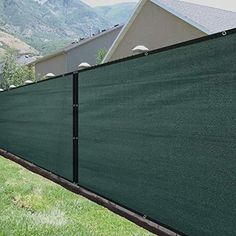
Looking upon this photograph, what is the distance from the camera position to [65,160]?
6.43m

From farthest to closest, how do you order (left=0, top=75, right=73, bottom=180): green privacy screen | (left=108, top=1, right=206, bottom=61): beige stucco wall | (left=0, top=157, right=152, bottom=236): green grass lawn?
1. (left=108, top=1, right=206, bottom=61): beige stucco wall
2. (left=0, top=75, right=73, bottom=180): green privacy screen
3. (left=0, top=157, right=152, bottom=236): green grass lawn

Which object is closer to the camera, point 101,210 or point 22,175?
point 101,210

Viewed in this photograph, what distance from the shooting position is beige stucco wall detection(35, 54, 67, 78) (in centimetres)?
3462

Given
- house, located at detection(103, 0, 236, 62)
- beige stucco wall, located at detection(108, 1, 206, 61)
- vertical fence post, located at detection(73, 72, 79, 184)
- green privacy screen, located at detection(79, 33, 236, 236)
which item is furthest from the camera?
beige stucco wall, located at detection(108, 1, 206, 61)

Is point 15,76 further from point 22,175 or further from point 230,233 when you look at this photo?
point 230,233

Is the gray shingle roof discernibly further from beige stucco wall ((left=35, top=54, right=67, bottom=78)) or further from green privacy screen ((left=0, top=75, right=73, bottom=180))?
beige stucco wall ((left=35, top=54, right=67, bottom=78))

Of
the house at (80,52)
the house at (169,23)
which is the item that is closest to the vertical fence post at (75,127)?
the house at (169,23)

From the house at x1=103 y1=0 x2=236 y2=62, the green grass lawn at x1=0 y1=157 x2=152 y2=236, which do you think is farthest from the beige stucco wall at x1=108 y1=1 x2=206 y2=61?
the green grass lawn at x1=0 y1=157 x2=152 y2=236

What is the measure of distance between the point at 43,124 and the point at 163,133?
3.90 metres

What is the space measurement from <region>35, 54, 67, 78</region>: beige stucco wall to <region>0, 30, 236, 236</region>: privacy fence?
2867 cm

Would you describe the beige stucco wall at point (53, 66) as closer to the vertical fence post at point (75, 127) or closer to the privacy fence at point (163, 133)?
the vertical fence post at point (75, 127)

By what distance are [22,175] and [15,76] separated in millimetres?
32921

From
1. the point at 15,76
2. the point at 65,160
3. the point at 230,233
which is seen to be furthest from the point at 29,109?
the point at 15,76

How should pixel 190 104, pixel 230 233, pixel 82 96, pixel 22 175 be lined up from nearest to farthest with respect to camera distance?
pixel 230 233 → pixel 190 104 → pixel 82 96 → pixel 22 175
